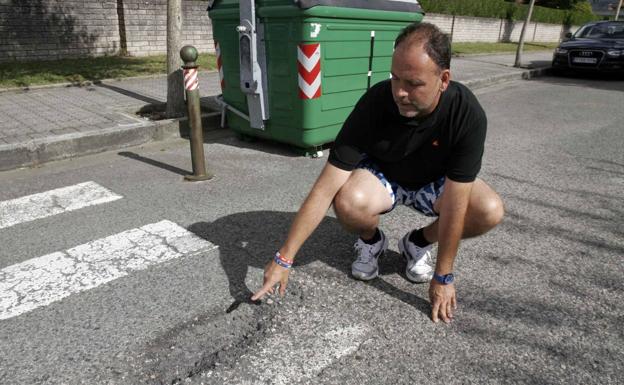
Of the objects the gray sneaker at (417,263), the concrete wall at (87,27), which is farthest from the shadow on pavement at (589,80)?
the gray sneaker at (417,263)

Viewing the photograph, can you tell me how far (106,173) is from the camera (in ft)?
14.1

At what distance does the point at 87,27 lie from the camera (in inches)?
386

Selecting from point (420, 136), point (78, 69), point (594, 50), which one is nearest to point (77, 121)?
point (78, 69)

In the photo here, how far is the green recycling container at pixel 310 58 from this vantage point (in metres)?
4.40

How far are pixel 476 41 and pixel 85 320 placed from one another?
2400 centimetres

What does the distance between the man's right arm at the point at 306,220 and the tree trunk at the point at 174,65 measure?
13.7 ft

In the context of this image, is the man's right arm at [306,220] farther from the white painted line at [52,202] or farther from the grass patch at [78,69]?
the grass patch at [78,69]

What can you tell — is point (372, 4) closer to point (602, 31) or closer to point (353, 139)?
point (353, 139)

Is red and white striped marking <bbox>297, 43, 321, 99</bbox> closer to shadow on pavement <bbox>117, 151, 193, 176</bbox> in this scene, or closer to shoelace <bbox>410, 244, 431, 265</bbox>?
shadow on pavement <bbox>117, 151, 193, 176</bbox>

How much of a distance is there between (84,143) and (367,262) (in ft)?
11.6

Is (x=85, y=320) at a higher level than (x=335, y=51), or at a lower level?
lower

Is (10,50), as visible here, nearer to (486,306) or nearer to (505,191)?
(505,191)

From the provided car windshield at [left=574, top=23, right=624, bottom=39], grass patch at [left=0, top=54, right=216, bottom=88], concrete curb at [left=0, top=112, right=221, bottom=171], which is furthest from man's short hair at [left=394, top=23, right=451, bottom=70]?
car windshield at [left=574, top=23, right=624, bottom=39]

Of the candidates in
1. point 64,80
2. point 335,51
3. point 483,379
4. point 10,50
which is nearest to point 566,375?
point 483,379
